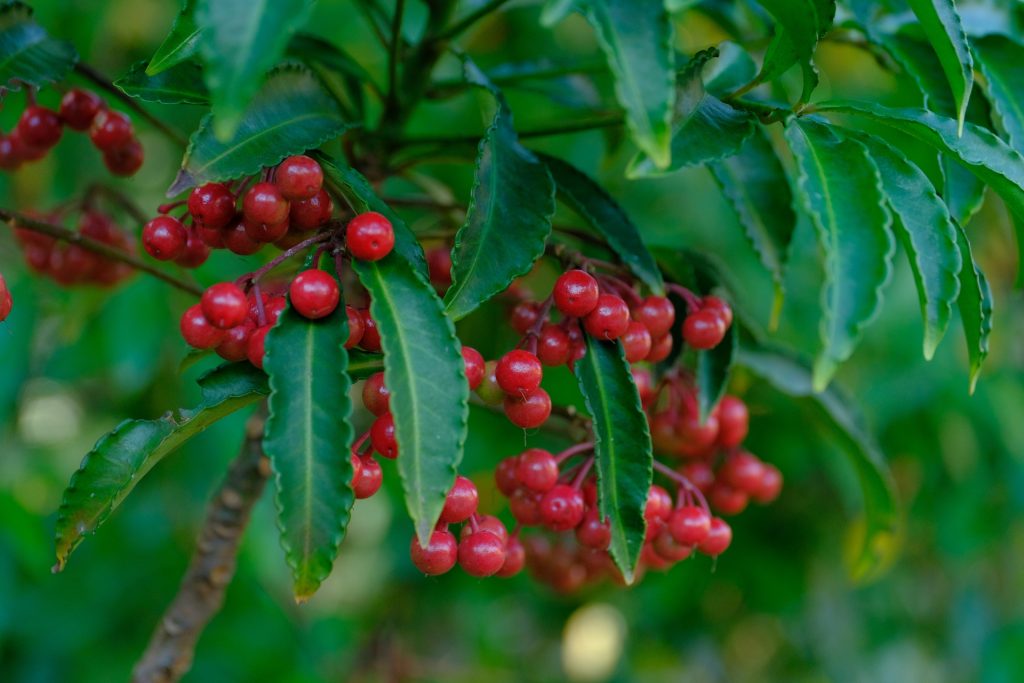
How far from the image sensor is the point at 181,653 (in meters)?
1.05

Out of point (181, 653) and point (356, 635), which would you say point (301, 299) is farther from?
point (356, 635)

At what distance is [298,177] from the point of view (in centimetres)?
71

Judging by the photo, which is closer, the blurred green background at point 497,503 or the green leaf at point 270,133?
the green leaf at point 270,133

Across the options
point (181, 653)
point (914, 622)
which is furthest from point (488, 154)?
point (914, 622)

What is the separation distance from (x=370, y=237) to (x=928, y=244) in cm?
40

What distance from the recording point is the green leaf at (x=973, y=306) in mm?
734

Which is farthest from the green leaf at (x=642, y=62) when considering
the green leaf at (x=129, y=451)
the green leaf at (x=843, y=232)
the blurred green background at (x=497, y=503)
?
the blurred green background at (x=497, y=503)

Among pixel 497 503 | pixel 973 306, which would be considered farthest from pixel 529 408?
pixel 497 503

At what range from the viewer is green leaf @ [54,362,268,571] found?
0.71 metres

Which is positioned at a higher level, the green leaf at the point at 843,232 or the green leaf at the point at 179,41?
the green leaf at the point at 179,41

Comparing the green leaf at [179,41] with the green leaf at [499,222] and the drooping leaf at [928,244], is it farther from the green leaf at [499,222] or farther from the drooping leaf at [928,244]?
the drooping leaf at [928,244]

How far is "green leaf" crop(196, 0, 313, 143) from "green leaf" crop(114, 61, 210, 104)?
0.26 m

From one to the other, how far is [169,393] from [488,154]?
1270 mm

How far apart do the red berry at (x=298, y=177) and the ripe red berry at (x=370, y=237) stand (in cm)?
5
